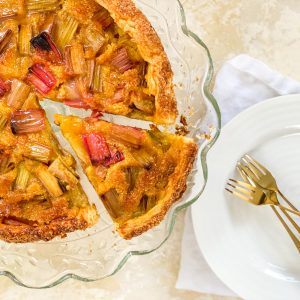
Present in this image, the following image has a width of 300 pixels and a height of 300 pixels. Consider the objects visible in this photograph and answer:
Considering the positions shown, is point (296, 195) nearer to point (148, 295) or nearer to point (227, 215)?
point (227, 215)

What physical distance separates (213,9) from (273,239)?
1.01 metres

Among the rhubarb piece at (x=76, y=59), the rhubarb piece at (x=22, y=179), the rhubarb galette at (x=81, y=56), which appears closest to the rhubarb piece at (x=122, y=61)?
the rhubarb galette at (x=81, y=56)

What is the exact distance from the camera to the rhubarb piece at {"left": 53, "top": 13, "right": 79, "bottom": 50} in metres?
2.30

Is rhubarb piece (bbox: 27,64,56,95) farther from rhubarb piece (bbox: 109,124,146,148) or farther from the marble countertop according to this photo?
the marble countertop

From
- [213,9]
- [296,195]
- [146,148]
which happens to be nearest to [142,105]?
[146,148]

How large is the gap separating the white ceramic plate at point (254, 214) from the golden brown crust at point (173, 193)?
0.89ft

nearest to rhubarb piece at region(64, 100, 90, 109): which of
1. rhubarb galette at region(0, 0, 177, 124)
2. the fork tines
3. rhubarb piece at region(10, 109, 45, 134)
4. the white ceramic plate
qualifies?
rhubarb galette at region(0, 0, 177, 124)

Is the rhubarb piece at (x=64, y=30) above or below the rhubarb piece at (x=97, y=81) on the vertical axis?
above

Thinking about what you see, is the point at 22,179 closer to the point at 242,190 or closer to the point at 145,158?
the point at 145,158

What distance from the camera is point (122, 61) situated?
7.51ft

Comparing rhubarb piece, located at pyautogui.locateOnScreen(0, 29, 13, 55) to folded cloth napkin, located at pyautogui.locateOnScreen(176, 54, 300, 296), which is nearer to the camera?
rhubarb piece, located at pyautogui.locateOnScreen(0, 29, 13, 55)

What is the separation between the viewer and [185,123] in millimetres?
2344

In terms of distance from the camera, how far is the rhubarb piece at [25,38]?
7.62 ft

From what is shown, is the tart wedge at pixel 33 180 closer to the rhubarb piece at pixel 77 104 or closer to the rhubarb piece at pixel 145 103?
the rhubarb piece at pixel 77 104
